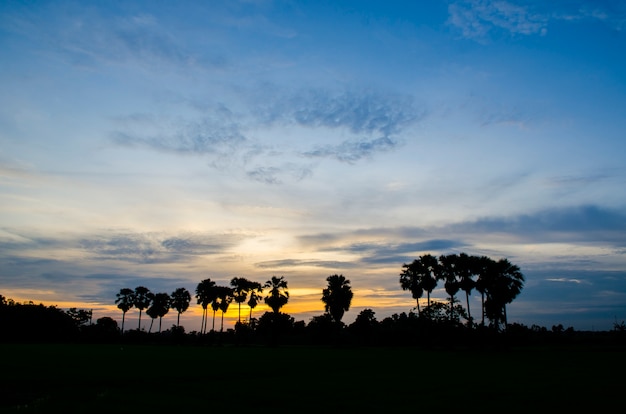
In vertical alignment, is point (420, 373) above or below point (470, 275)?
below

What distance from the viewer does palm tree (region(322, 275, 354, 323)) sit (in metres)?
90.2

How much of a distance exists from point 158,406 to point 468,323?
2556 inches

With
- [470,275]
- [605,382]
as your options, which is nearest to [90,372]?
[605,382]

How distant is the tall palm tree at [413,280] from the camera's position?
7744 cm

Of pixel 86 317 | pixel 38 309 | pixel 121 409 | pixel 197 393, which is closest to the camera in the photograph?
pixel 121 409

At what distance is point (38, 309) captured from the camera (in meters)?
104

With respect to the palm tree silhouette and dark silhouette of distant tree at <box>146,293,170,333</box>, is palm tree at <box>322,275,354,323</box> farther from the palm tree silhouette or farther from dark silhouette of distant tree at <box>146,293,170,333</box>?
dark silhouette of distant tree at <box>146,293,170,333</box>

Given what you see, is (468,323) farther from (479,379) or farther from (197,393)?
(197,393)

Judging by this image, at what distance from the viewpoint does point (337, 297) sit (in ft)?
296

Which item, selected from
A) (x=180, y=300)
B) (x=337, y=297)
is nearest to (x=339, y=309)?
(x=337, y=297)

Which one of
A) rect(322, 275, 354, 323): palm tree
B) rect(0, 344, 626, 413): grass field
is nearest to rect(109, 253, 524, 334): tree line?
rect(322, 275, 354, 323): palm tree

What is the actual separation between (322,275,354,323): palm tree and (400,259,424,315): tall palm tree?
14.7 metres

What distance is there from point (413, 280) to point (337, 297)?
18042mm

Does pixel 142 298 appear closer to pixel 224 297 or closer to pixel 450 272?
pixel 224 297
